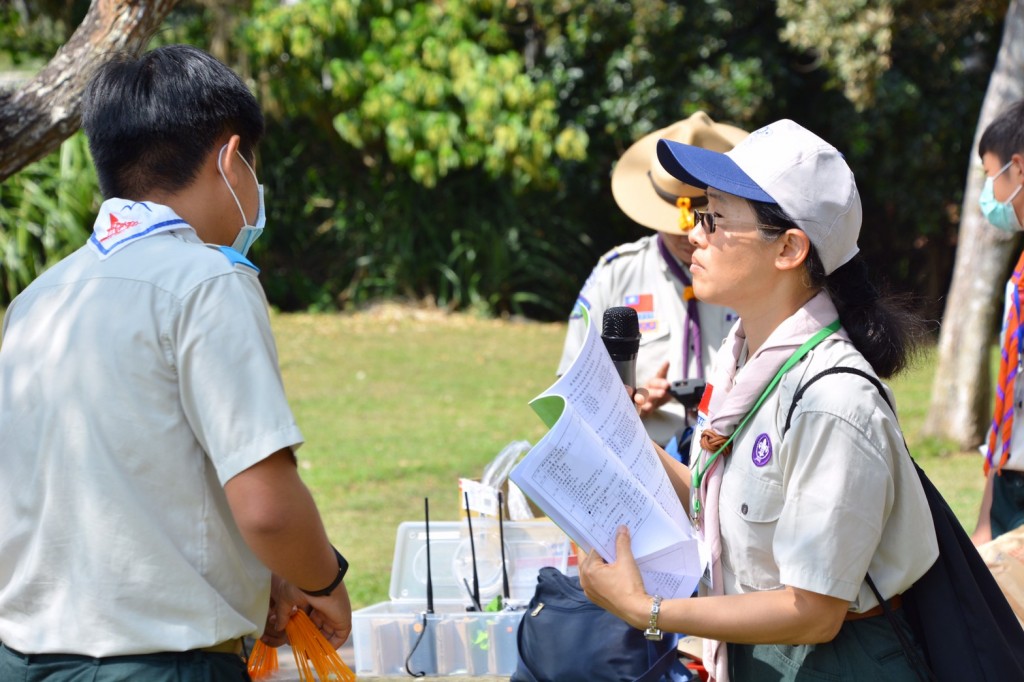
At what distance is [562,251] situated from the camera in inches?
598

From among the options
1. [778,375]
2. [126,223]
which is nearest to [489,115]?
Result: [778,375]

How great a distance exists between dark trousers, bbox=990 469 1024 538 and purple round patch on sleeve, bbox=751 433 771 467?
81.0 inches

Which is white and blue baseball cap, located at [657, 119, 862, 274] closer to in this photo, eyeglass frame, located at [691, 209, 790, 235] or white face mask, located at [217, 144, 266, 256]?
eyeglass frame, located at [691, 209, 790, 235]

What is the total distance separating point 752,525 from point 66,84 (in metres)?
3.00

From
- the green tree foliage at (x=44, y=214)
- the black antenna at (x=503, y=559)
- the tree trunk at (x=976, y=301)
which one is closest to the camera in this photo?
the black antenna at (x=503, y=559)

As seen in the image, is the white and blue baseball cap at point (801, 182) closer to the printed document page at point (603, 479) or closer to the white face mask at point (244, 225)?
the printed document page at point (603, 479)

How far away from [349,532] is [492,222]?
27.7 feet

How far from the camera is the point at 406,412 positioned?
1022cm

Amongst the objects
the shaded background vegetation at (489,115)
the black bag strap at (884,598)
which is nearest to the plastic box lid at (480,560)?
the black bag strap at (884,598)

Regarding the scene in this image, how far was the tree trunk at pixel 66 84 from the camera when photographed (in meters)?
4.12

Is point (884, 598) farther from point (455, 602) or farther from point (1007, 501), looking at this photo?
point (1007, 501)

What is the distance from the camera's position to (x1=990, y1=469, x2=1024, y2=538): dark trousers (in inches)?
156

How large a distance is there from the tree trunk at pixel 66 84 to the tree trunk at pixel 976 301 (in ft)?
19.6

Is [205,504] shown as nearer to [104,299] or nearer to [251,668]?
[104,299]
